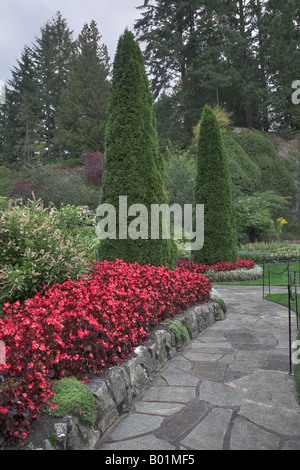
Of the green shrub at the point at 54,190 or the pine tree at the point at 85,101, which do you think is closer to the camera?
the green shrub at the point at 54,190

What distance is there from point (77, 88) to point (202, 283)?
27934 mm

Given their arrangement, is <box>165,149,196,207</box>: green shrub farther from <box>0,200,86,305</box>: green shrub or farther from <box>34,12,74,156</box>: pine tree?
<box>34,12,74,156</box>: pine tree

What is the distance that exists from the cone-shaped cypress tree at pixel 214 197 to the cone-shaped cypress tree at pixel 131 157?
12.7 feet

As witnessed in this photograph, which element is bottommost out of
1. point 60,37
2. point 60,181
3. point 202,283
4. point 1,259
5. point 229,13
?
point 202,283

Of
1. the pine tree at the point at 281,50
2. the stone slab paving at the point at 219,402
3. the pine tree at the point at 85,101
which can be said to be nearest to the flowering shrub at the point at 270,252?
the stone slab paving at the point at 219,402

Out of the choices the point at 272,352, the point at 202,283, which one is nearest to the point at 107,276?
the point at 202,283

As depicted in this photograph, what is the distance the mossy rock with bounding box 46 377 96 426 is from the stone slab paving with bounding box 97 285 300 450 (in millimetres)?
248

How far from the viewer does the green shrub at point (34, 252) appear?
12.4 feet

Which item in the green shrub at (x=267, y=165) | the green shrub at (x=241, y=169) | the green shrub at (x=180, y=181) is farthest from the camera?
the green shrub at (x=267, y=165)

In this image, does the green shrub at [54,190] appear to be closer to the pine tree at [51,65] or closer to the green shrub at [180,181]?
the green shrub at [180,181]

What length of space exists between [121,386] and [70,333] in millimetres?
596

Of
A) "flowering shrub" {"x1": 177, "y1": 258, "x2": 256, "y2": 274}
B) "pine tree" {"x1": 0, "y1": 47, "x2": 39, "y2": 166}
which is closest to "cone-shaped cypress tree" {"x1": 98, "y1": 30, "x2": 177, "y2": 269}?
"flowering shrub" {"x1": 177, "y1": 258, "x2": 256, "y2": 274}
